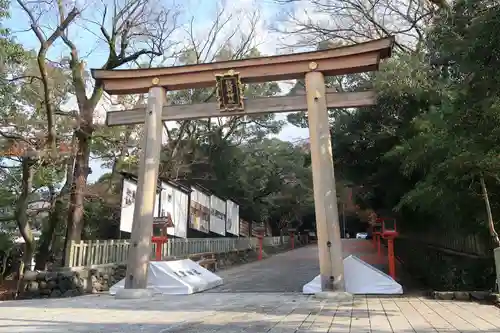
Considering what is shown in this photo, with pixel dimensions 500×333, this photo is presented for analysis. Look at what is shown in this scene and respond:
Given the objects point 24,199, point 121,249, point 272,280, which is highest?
point 24,199

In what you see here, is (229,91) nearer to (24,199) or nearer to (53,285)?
(24,199)

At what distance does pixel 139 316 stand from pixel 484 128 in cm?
544

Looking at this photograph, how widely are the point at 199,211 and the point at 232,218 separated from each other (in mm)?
5788

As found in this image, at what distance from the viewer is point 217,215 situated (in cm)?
2120

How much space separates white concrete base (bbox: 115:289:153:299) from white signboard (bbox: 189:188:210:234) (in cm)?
845

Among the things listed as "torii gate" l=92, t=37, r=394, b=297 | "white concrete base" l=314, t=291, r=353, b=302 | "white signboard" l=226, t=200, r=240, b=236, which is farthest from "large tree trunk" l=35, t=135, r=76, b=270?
"white signboard" l=226, t=200, r=240, b=236

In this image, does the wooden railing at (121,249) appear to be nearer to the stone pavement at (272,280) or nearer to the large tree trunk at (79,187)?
the large tree trunk at (79,187)

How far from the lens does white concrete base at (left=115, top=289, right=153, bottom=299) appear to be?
8602mm

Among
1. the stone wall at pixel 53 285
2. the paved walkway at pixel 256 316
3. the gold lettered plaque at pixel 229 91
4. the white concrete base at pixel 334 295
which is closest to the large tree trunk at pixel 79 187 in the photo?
the stone wall at pixel 53 285

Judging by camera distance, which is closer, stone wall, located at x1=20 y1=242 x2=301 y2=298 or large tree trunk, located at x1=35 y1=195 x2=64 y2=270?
stone wall, located at x1=20 y1=242 x2=301 y2=298

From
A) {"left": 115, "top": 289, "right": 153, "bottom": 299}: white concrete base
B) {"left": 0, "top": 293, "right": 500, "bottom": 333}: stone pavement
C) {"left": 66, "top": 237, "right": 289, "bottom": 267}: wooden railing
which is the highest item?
{"left": 66, "top": 237, "right": 289, "bottom": 267}: wooden railing

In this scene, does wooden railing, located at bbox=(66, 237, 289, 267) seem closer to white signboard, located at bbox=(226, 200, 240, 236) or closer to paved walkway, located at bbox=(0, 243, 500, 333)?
white signboard, located at bbox=(226, 200, 240, 236)

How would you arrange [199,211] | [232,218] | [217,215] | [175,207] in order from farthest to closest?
1. [232,218]
2. [217,215]
3. [199,211]
4. [175,207]

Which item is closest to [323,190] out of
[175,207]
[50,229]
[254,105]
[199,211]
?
[254,105]
